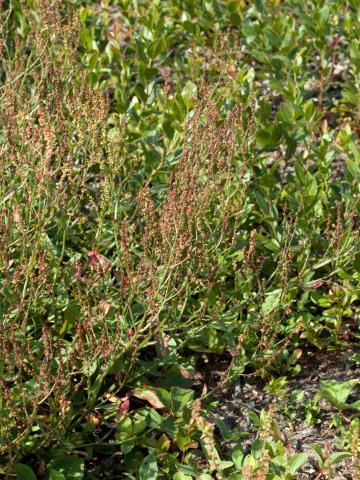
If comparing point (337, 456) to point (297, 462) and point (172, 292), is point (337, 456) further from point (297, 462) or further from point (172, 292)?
point (172, 292)

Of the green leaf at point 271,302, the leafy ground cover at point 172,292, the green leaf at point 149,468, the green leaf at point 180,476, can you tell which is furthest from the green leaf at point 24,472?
the green leaf at point 271,302

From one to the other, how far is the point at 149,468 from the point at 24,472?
40 cm

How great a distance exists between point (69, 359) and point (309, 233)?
4.28 feet

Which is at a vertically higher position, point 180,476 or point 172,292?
point 172,292

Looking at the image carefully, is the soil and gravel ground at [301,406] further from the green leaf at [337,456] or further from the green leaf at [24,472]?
the green leaf at [24,472]

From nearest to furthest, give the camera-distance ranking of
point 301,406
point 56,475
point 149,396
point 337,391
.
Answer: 1. point 56,475
2. point 149,396
3. point 337,391
4. point 301,406

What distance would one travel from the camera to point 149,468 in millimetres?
2691

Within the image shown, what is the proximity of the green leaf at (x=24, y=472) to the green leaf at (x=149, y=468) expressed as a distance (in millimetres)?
346

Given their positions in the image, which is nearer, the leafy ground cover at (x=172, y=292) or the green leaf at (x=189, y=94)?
the leafy ground cover at (x=172, y=292)

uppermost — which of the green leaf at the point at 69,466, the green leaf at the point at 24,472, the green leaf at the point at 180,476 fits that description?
the green leaf at the point at 24,472

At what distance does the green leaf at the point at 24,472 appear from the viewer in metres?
2.60

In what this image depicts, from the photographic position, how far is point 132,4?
17.1 feet

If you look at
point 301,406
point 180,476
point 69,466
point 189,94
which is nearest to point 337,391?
point 301,406

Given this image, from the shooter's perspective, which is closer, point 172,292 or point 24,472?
point 24,472
